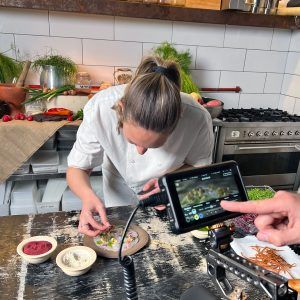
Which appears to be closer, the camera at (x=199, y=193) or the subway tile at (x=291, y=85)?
the camera at (x=199, y=193)

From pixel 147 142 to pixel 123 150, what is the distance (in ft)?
1.23

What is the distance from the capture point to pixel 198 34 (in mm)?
2504

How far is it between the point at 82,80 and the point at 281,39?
5.59 ft

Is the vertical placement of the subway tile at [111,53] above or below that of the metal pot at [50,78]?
above

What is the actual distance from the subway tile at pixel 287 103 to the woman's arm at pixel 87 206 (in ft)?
6.99

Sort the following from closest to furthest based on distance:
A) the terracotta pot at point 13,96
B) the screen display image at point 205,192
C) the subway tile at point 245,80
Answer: the screen display image at point 205,192 → the terracotta pot at point 13,96 → the subway tile at point 245,80

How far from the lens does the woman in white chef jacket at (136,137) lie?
0.96m

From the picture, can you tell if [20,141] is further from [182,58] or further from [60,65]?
[182,58]

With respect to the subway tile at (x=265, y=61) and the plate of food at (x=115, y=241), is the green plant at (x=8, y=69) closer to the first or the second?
the plate of food at (x=115, y=241)

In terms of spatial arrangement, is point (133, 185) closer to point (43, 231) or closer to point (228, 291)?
point (43, 231)

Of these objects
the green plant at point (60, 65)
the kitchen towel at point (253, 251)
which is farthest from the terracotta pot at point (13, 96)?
the kitchen towel at point (253, 251)

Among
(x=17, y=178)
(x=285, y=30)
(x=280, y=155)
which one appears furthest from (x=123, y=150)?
(x=285, y=30)

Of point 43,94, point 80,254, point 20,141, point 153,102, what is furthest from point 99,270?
point 43,94

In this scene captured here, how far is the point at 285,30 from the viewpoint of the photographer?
8.82ft
